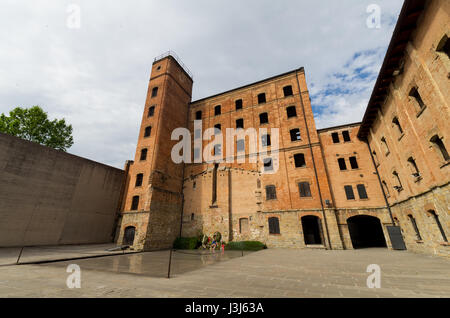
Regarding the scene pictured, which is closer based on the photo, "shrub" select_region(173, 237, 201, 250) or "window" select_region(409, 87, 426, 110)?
"window" select_region(409, 87, 426, 110)

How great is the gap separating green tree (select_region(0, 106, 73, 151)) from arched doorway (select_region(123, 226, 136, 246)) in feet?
54.6

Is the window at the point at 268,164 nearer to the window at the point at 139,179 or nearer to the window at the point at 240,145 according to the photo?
the window at the point at 240,145

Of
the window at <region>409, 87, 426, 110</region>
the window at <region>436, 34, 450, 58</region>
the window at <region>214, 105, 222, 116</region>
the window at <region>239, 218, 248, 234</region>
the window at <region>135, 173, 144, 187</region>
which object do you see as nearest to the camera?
the window at <region>436, 34, 450, 58</region>

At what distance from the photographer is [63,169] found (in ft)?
59.3

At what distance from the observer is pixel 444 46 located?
7832mm

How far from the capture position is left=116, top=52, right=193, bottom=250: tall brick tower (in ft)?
58.6

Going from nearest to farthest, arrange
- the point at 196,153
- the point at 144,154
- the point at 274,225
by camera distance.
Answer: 1. the point at 274,225
2. the point at 144,154
3. the point at 196,153

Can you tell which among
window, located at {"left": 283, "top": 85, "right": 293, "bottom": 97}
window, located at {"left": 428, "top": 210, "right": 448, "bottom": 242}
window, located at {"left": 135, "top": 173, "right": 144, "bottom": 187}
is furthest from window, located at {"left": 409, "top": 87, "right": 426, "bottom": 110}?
window, located at {"left": 135, "top": 173, "right": 144, "bottom": 187}

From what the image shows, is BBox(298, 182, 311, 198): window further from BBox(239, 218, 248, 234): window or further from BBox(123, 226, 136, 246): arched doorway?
BBox(123, 226, 136, 246): arched doorway

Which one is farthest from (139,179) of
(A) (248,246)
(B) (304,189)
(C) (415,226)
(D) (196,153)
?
(C) (415,226)

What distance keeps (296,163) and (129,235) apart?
18054mm

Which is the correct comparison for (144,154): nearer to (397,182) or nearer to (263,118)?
(263,118)
